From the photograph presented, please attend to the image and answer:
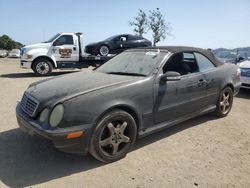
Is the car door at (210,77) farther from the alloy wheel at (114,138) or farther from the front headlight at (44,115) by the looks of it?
the front headlight at (44,115)

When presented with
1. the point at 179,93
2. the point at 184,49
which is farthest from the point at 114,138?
the point at 184,49

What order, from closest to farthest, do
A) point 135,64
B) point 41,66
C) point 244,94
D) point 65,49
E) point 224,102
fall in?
point 135,64 → point 224,102 → point 244,94 → point 41,66 → point 65,49

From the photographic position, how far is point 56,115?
3.28 meters

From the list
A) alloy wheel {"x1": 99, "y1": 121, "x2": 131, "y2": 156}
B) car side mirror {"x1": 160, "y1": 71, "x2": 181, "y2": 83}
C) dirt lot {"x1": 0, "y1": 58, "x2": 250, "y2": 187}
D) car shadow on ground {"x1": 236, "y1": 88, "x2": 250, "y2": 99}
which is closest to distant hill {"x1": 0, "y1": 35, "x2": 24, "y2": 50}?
car shadow on ground {"x1": 236, "y1": 88, "x2": 250, "y2": 99}

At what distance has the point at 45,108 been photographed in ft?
11.1

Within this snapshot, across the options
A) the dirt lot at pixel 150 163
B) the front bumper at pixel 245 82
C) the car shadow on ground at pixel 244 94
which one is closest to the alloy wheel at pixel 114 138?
the dirt lot at pixel 150 163

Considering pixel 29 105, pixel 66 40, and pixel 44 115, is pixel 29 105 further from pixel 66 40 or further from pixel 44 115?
pixel 66 40

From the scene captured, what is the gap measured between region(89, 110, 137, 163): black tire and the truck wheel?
31.4ft

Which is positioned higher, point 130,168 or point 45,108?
point 45,108

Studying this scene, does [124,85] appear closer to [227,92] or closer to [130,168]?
[130,168]

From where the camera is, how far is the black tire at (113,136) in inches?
137

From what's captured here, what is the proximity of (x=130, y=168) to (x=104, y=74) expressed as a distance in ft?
5.44

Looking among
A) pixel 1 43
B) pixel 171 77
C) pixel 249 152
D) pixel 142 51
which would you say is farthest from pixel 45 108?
pixel 1 43

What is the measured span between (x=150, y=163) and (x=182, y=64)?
195 centimetres
